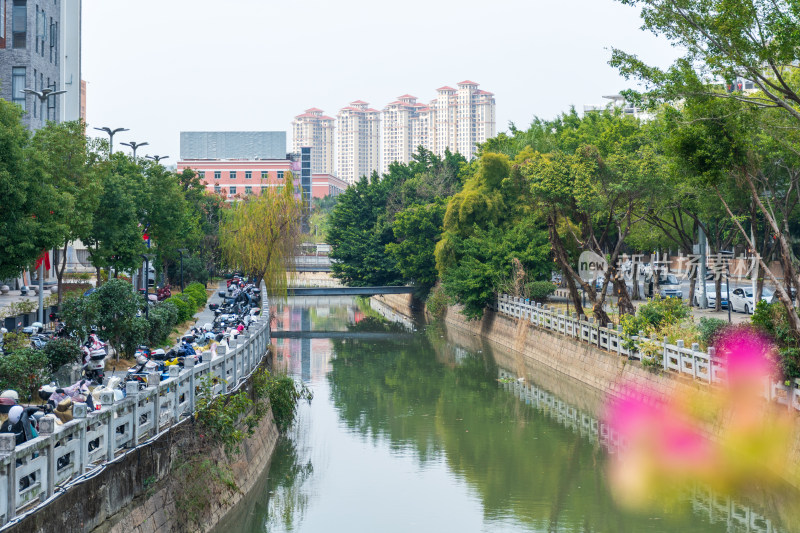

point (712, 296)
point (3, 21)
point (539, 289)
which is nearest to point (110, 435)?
point (539, 289)

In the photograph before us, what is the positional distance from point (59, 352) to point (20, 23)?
98.4 feet

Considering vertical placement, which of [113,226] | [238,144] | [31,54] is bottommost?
[113,226]

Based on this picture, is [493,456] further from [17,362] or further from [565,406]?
[17,362]

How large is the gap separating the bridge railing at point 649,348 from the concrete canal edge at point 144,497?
10.5 meters

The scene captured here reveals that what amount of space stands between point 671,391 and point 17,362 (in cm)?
1548

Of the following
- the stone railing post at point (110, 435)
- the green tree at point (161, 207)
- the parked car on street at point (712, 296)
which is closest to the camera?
the stone railing post at point (110, 435)

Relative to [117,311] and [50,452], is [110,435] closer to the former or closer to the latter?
[50,452]

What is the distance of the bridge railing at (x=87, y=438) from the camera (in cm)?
843

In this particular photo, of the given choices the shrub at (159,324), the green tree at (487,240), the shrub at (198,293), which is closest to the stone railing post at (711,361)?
the shrub at (159,324)

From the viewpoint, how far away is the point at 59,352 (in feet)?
57.2

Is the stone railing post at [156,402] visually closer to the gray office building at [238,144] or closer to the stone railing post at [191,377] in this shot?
the stone railing post at [191,377]

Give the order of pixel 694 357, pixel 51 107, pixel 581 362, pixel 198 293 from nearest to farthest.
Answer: pixel 694 357 → pixel 581 362 → pixel 198 293 → pixel 51 107

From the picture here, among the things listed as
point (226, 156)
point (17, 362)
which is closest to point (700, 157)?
point (17, 362)

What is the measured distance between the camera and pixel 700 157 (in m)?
18.2
